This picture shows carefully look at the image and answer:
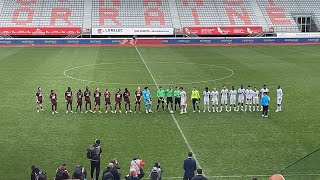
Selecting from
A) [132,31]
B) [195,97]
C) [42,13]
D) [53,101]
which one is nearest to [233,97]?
[195,97]

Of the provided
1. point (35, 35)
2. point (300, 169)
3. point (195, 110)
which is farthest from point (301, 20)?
point (300, 169)

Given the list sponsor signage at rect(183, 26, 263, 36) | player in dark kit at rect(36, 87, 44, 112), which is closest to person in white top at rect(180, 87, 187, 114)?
player in dark kit at rect(36, 87, 44, 112)

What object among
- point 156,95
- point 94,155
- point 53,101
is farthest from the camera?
point 156,95

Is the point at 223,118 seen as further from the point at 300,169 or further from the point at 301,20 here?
the point at 301,20

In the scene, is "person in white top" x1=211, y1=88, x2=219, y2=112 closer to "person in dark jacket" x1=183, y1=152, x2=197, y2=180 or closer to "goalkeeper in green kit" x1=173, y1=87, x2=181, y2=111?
"goalkeeper in green kit" x1=173, y1=87, x2=181, y2=111

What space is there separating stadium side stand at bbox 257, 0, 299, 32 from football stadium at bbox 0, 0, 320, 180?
0.30 metres

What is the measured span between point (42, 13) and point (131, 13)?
42.8ft

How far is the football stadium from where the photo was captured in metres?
15.8

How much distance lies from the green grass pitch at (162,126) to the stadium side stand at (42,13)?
27688 mm

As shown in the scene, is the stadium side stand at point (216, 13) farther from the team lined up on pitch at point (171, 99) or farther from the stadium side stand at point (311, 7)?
the team lined up on pitch at point (171, 99)

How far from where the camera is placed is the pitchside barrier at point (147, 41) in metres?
57.9

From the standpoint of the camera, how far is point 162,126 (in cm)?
2067

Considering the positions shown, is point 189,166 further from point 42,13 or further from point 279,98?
point 42,13

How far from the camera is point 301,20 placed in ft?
237
